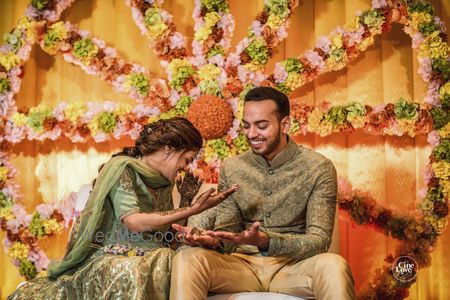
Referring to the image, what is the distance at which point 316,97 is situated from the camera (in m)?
5.07

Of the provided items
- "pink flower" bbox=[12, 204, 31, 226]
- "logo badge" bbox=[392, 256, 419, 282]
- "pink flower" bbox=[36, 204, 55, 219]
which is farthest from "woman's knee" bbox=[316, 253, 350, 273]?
"pink flower" bbox=[12, 204, 31, 226]

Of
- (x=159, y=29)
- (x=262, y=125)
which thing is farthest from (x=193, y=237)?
(x=159, y=29)

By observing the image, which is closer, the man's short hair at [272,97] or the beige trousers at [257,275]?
the beige trousers at [257,275]

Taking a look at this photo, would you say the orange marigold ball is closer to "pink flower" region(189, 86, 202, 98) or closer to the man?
"pink flower" region(189, 86, 202, 98)

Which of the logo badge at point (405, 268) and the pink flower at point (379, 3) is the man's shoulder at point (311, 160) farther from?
the pink flower at point (379, 3)

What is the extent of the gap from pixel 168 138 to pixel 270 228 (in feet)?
2.31

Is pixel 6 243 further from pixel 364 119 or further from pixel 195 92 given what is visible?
pixel 364 119

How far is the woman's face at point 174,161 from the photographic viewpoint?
11.8 feet

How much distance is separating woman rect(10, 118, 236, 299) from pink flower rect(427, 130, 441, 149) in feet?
5.75

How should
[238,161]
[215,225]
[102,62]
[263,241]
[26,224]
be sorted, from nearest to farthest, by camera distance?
[263,241] → [215,225] → [238,161] → [102,62] → [26,224]

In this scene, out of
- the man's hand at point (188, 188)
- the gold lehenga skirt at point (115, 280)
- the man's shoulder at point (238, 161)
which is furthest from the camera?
the man's hand at point (188, 188)

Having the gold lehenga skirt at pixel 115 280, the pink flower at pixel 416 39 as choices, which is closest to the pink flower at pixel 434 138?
the pink flower at pixel 416 39

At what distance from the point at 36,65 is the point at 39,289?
271 centimetres

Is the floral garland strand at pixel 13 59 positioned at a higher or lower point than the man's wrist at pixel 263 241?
higher
